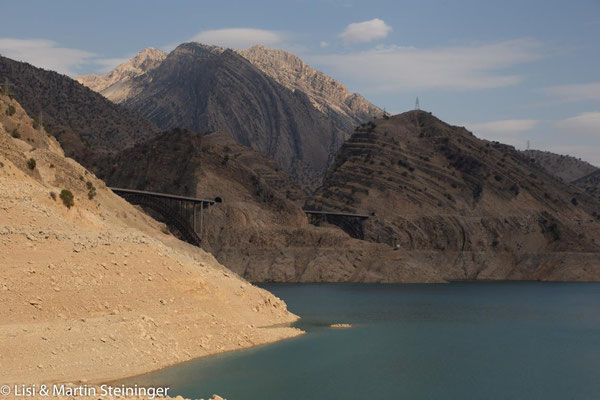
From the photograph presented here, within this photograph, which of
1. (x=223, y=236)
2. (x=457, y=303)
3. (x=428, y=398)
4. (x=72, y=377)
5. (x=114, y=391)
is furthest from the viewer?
(x=223, y=236)

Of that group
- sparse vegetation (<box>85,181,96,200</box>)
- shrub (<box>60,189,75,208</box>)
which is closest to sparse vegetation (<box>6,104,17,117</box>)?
sparse vegetation (<box>85,181,96,200</box>)

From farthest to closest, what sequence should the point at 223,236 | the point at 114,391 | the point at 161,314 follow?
1. the point at 223,236
2. the point at 161,314
3. the point at 114,391

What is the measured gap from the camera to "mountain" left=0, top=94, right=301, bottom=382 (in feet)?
142

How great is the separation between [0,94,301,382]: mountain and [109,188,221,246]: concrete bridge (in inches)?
2789

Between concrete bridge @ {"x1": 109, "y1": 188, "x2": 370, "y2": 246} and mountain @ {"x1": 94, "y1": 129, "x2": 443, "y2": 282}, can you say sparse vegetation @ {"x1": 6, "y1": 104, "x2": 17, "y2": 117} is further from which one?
mountain @ {"x1": 94, "y1": 129, "x2": 443, "y2": 282}

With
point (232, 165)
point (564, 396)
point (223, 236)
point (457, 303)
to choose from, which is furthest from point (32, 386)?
point (232, 165)

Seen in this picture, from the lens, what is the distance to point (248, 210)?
538 ft

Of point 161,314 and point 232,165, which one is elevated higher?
point 232,165

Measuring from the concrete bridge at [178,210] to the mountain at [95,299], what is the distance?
232ft

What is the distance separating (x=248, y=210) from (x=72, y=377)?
123m

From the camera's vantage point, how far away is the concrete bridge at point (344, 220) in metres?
179

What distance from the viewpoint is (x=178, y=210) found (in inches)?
5733

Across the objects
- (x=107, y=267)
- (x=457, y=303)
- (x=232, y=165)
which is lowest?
(x=457, y=303)

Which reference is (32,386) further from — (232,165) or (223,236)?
(232,165)
